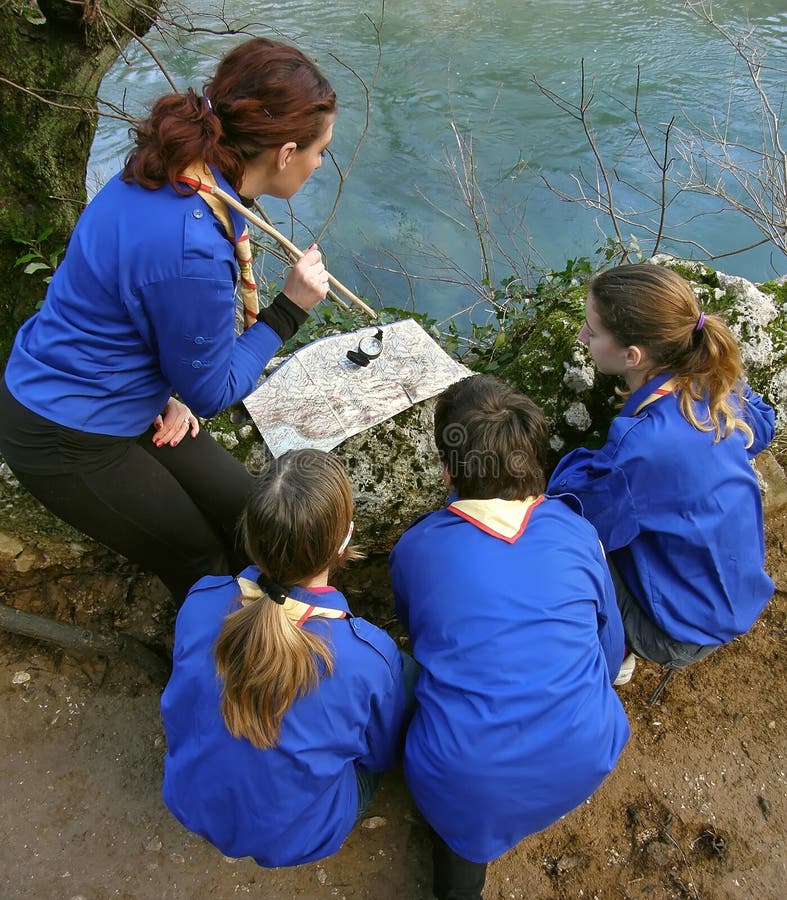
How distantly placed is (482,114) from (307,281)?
30.5 ft

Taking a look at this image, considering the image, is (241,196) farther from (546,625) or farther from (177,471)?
(546,625)

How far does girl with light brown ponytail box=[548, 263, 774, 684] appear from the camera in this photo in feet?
7.04

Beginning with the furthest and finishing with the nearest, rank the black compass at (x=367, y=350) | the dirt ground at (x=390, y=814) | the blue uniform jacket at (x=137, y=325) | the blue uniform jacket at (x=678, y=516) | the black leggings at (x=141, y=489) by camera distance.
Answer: the black compass at (x=367, y=350)
the dirt ground at (x=390, y=814)
the blue uniform jacket at (x=678, y=516)
the black leggings at (x=141, y=489)
the blue uniform jacket at (x=137, y=325)

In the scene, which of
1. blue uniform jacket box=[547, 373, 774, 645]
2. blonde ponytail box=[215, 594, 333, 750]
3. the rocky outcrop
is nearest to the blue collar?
blue uniform jacket box=[547, 373, 774, 645]

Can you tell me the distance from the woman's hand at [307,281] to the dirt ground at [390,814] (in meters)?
1.66

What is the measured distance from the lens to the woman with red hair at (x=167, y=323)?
1.71 metres

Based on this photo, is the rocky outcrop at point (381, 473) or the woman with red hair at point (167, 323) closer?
the woman with red hair at point (167, 323)

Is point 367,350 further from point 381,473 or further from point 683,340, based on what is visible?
point 683,340

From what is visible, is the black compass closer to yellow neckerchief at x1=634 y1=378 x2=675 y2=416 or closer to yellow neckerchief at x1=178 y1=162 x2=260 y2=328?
yellow neckerchief at x1=178 y1=162 x2=260 y2=328

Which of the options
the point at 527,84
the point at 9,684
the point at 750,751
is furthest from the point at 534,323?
the point at 527,84

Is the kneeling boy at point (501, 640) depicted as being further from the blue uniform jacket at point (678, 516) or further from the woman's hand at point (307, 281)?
the woman's hand at point (307, 281)

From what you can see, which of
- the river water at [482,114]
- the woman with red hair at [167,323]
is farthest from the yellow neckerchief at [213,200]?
the river water at [482,114]

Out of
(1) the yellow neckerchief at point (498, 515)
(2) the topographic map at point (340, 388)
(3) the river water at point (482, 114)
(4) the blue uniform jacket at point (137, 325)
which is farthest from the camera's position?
(3) the river water at point (482, 114)

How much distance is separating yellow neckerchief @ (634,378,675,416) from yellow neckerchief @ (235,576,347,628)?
1.18 meters
